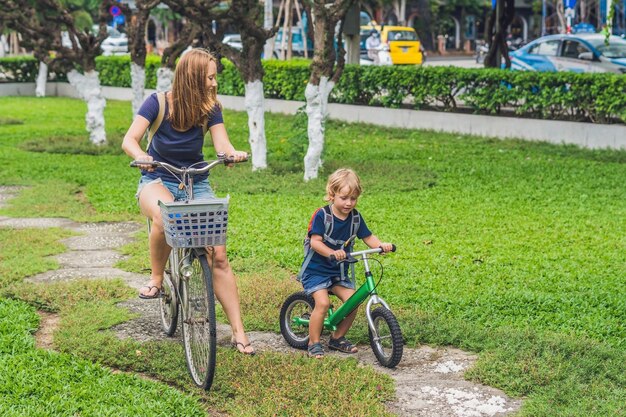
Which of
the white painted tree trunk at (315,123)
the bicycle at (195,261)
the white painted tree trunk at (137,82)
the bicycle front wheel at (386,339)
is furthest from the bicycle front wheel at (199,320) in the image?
the white painted tree trunk at (137,82)

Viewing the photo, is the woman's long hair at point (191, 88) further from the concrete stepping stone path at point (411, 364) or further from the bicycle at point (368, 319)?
the concrete stepping stone path at point (411, 364)

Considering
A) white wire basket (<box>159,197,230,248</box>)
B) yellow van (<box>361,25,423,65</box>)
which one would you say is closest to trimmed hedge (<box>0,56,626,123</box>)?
white wire basket (<box>159,197,230,248</box>)

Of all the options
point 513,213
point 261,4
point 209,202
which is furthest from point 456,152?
point 209,202

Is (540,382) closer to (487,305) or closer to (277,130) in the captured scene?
(487,305)

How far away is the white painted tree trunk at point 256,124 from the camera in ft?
42.8

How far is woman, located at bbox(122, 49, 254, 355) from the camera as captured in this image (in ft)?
17.6

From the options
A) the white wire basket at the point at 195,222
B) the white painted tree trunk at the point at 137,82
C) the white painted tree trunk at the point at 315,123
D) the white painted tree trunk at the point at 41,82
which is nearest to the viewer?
the white wire basket at the point at 195,222

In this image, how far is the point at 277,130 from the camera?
18.3 meters

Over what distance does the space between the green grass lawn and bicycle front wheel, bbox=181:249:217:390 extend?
225 millimetres

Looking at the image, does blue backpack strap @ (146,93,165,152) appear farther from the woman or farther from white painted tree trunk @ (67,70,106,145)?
white painted tree trunk @ (67,70,106,145)

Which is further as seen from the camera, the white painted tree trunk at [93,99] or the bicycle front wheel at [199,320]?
the white painted tree trunk at [93,99]

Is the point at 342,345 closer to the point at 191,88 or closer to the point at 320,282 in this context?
the point at 320,282

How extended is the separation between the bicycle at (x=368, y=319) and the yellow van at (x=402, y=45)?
3318 centimetres

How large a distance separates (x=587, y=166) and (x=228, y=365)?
893 cm
